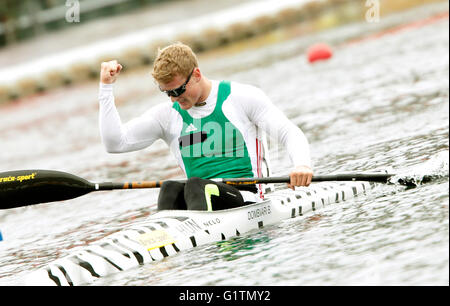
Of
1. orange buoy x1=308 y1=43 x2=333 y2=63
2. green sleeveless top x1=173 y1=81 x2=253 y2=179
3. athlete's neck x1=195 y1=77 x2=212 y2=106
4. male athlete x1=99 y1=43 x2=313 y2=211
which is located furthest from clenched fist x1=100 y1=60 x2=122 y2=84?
orange buoy x1=308 y1=43 x2=333 y2=63

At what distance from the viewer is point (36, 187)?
7.00m

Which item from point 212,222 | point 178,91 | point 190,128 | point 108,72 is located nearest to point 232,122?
point 190,128

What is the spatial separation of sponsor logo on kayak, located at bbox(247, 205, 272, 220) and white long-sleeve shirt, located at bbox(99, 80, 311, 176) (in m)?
0.28

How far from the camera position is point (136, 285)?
5.54 m

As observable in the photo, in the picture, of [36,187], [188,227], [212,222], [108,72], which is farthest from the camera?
[36,187]

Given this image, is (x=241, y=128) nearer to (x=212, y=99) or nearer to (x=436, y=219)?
(x=212, y=99)

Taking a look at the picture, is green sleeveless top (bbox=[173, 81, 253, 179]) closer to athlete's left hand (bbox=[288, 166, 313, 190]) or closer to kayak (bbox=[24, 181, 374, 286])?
kayak (bbox=[24, 181, 374, 286])

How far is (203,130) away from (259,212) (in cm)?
75

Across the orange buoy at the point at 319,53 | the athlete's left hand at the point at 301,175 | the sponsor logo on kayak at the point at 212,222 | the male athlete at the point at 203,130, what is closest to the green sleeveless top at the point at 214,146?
the male athlete at the point at 203,130

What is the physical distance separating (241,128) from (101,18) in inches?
1132

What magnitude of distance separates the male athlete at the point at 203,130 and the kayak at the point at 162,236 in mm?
112

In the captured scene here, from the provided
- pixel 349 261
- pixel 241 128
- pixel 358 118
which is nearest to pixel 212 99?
pixel 241 128

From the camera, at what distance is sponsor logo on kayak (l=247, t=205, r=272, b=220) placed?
658cm

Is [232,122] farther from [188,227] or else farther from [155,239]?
[155,239]
